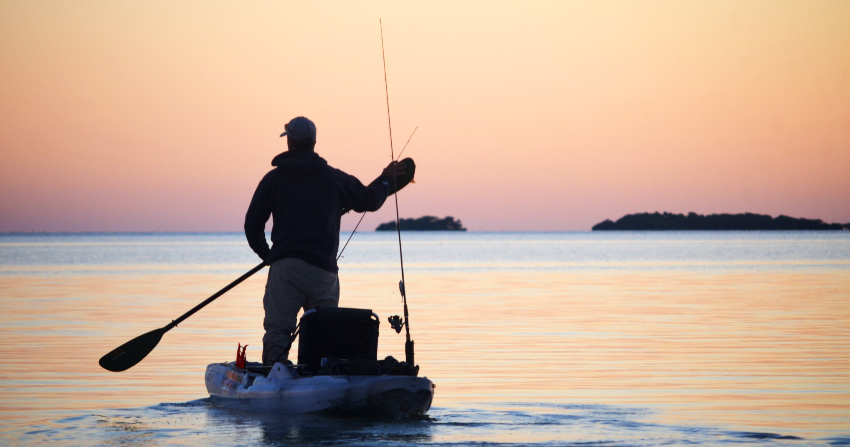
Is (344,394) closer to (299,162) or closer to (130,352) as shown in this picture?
(299,162)

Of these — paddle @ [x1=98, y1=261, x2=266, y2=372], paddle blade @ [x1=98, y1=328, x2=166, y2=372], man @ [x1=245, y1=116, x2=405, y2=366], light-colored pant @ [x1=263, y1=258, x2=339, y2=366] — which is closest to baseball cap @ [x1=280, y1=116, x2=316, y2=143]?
man @ [x1=245, y1=116, x2=405, y2=366]

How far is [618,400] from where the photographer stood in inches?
381

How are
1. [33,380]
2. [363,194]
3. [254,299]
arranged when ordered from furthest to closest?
[254,299] → [33,380] → [363,194]

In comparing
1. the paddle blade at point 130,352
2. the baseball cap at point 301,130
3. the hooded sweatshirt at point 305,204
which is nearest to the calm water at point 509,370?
the paddle blade at point 130,352

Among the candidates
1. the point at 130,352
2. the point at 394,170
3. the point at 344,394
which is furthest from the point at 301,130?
the point at 130,352

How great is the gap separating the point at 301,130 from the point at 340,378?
1965 millimetres

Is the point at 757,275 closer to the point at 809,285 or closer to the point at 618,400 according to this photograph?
the point at 809,285

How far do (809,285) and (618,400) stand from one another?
20371 mm

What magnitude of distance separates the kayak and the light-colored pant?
0.13 m

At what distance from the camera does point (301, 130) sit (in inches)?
320

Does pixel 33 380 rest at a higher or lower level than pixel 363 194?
lower

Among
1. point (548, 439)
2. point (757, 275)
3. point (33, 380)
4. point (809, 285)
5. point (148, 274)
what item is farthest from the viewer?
point (148, 274)

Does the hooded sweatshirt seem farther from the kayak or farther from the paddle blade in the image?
the paddle blade

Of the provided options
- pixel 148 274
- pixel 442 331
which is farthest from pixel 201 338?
pixel 148 274
